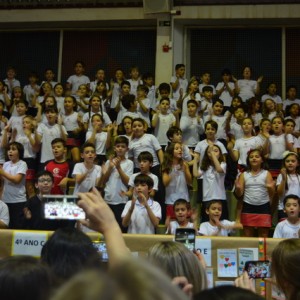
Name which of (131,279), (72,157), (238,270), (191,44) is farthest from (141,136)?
(131,279)

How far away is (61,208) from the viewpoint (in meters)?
1.75

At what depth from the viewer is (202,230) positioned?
5.68m

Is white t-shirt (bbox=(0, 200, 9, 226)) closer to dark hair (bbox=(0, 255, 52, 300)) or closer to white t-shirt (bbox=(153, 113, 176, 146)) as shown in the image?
white t-shirt (bbox=(153, 113, 176, 146))

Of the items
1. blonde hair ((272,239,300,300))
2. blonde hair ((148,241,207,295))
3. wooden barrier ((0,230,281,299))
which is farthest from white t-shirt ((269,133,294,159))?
blonde hair ((148,241,207,295))

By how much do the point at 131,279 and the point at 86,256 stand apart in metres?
1.30

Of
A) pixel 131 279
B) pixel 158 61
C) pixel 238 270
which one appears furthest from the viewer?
pixel 158 61

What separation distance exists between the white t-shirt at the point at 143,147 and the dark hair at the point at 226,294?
6.31 m

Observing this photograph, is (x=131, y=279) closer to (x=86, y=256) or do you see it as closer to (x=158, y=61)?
(x=86, y=256)

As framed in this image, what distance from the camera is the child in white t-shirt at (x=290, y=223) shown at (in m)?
5.43

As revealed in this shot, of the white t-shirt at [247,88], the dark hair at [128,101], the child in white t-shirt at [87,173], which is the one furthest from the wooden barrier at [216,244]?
the white t-shirt at [247,88]

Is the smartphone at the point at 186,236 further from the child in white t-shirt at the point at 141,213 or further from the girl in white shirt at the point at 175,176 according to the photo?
the girl in white shirt at the point at 175,176

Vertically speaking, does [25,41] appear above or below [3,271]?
above

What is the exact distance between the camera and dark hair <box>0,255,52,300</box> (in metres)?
1.23

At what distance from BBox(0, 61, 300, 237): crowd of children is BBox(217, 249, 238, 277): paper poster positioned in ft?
4.89
